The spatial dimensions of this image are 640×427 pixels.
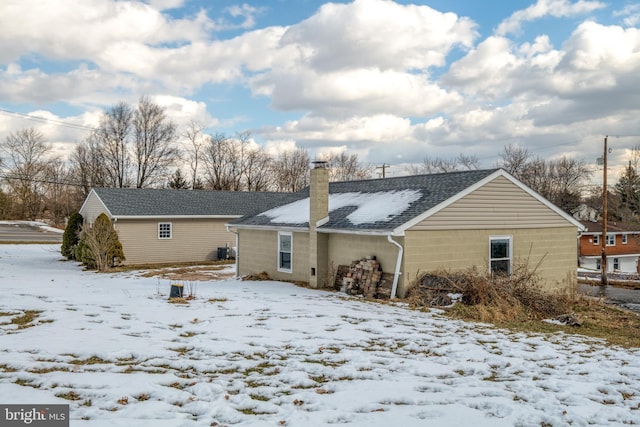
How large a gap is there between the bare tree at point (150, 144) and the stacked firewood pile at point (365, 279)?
4040cm

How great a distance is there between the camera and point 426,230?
47.0ft

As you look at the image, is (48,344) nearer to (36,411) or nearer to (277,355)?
(36,411)

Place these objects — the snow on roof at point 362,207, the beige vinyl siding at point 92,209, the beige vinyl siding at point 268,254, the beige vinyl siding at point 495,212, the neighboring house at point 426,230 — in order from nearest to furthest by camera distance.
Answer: the neighboring house at point 426,230 < the beige vinyl siding at point 495,212 < the snow on roof at point 362,207 < the beige vinyl siding at point 268,254 < the beige vinyl siding at point 92,209

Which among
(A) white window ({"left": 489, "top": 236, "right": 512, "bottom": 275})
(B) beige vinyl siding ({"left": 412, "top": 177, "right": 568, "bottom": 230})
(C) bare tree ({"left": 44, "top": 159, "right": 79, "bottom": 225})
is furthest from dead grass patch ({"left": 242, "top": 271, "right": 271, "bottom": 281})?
(C) bare tree ({"left": 44, "top": 159, "right": 79, "bottom": 225})

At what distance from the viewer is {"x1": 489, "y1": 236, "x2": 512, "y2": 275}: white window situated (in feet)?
51.5

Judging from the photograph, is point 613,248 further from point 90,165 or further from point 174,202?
point 90,165

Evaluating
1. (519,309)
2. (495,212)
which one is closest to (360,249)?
(495,212)

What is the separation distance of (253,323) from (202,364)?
10.1 ft

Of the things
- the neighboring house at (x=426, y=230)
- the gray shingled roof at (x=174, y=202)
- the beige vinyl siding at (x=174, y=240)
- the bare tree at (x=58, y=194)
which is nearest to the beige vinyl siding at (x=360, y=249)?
the neighboring house at (x=426, y=230)

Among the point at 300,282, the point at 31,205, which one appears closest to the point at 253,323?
the point at 300,282

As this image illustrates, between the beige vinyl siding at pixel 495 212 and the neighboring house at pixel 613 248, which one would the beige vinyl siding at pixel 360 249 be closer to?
the beige vinyl siding at pixel 495 212

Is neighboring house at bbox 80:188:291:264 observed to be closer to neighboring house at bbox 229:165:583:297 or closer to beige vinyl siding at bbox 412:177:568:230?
neighboring house at bbox 229:165:583:297

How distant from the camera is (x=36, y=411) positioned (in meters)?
5.23

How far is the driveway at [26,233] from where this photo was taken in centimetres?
4234
